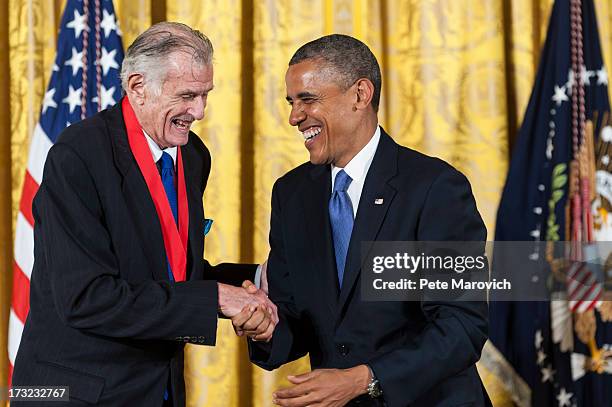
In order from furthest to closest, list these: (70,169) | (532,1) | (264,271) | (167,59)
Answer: (532,1), (264,271), (167,59), (70,169)

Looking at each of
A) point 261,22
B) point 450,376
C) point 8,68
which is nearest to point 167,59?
point 450,376

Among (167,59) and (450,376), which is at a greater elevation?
(167,59)

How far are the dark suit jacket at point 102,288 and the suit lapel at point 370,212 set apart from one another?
336 millimetres

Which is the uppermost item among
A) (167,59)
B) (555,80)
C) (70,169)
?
(555,80)

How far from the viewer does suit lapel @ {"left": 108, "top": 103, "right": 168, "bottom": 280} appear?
2100 mm

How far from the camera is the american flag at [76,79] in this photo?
11.9ft

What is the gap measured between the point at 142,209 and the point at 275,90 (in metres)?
1.87

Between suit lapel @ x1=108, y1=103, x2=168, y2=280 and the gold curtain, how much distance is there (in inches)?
68.7

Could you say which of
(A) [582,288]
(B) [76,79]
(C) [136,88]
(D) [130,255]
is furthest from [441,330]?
(B) [76,79]

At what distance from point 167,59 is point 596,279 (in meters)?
2.09

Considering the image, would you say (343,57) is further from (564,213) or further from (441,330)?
(564,213)

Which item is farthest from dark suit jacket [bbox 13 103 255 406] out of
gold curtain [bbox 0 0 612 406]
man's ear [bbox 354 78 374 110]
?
gold curtain [bbox 0 0 612 406]

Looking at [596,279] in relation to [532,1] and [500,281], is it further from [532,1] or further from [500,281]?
[532,1]

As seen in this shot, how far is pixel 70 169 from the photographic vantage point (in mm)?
2025
